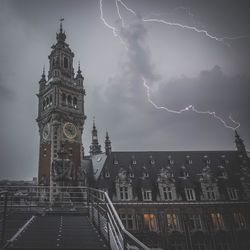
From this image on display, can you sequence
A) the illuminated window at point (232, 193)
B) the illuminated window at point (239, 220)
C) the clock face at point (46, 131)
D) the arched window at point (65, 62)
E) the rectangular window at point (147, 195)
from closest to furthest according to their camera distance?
the rectangular window at point (147, 195) < the illuminated window at point (239, 220) < the clock face at point (46, 131) < the illuminated window at point (232, 193) < the arched window at point (65, 62)

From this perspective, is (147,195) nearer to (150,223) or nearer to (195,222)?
(150,223)

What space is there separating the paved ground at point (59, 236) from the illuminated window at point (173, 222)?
2598 centimetres

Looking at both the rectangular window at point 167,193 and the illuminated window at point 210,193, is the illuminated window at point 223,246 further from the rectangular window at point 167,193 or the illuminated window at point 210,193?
the rectangular window at point 167,193

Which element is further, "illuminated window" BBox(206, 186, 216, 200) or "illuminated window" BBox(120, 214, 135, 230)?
"illuminated window" BBox(206, 186, 216, 200)

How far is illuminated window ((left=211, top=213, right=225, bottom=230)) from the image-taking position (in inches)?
1364

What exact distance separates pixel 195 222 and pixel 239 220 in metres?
7.28

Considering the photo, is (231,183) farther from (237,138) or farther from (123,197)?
(123,197)

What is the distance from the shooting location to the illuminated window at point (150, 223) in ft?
107

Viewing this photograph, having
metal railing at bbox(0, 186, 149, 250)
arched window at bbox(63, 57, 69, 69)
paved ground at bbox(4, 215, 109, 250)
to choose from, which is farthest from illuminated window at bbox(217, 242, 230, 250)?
arched window at bbox(63, 57, 69, 69)

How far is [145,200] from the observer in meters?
34.7

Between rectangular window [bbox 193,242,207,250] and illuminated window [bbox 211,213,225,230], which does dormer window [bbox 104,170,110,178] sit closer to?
rectangular window [bbox 193,242,207,250]

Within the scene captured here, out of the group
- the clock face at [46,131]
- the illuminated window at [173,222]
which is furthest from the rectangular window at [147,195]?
the clock face at [46,131]

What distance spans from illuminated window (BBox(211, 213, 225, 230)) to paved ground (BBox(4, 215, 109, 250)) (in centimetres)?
3019

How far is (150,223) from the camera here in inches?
1303
